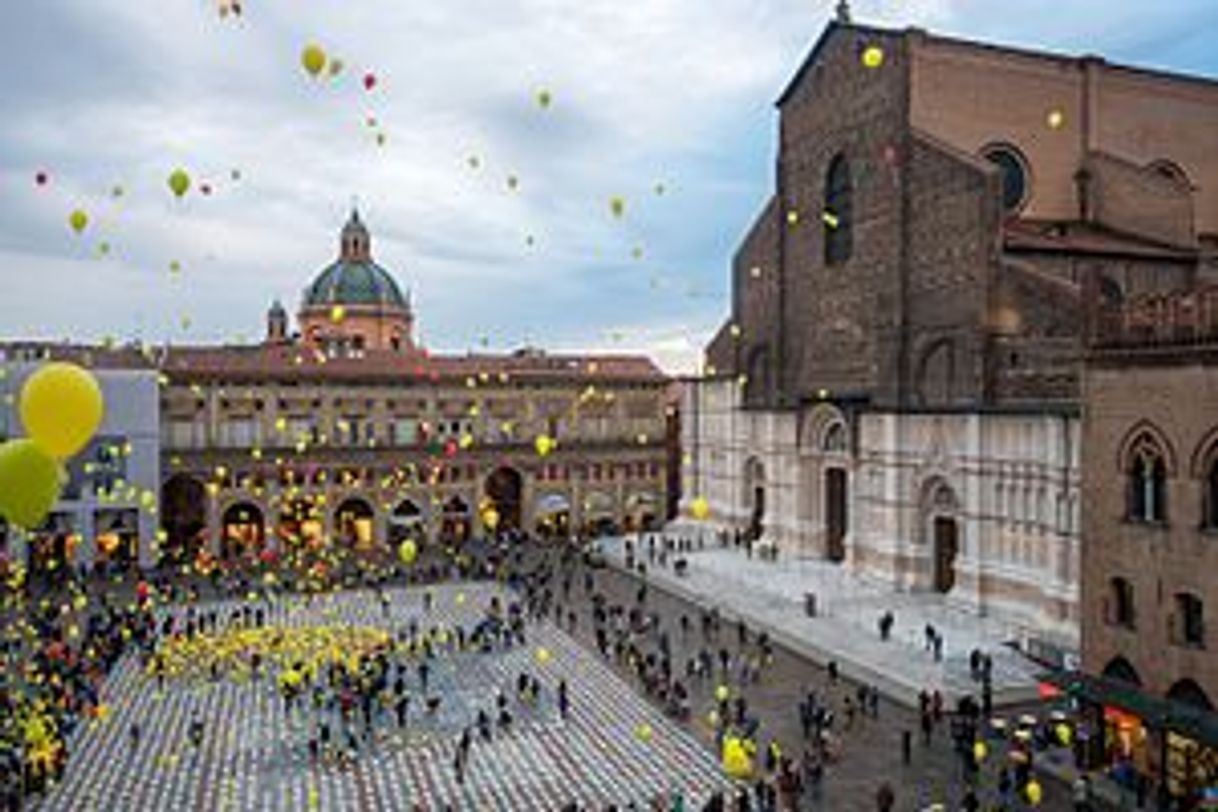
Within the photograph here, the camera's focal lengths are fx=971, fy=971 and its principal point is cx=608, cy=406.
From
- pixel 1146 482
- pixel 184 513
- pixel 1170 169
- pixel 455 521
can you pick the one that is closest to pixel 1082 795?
pixel 1146 482

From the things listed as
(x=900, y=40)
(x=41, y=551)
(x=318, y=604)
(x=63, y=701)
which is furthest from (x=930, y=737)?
(x=41, y=551)

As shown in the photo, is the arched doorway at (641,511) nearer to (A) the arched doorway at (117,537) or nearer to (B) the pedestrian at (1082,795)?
(A) the arched doorway at (117,537)

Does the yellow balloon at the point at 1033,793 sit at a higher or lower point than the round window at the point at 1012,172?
lower

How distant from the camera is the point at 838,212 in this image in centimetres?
4328

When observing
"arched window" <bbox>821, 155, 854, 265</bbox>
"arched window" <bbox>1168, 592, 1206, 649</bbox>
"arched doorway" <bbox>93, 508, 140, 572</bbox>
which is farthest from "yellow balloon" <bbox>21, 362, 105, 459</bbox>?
"arched doorway" <bbox>93, 508, 140, 572</bbox>

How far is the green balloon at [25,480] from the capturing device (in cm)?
1071

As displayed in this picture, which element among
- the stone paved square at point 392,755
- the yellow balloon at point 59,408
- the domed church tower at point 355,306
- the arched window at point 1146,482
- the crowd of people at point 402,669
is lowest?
the stone paved square at point 392,755

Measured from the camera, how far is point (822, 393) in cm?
4209

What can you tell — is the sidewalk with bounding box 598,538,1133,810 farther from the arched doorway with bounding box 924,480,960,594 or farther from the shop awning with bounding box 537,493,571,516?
the shop awning with bounding box 537,493,571,516

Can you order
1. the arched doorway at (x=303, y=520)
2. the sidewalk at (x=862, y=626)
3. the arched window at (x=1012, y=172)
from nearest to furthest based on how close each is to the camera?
the sidewalk at (x=862, y=626), the arched window at (x=1012, y=172), the arched doorway at (x=303, y=520)

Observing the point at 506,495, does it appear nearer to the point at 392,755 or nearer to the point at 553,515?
the point at 553,515

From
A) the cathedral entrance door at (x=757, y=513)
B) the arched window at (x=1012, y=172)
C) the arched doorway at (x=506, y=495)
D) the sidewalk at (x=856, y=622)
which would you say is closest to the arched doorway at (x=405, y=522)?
the arched doorway at (x=506, y=495)

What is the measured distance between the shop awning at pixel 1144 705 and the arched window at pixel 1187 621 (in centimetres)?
126

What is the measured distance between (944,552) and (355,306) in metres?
46.7
